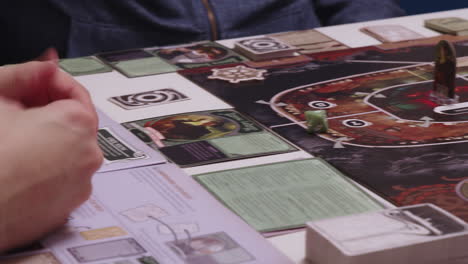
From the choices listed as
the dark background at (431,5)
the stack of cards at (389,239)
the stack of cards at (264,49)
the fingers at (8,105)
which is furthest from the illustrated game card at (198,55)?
the dark background at (431,5)

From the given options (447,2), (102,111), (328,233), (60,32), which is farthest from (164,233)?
(447,2)

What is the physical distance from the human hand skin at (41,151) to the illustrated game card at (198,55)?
2.00ft

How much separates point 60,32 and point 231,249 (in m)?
1.42

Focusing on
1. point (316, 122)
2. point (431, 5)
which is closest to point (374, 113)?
point (316, 122)

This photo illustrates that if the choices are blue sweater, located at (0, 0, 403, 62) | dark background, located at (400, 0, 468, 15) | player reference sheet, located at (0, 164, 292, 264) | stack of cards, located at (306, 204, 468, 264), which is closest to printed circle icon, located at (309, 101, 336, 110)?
player reference sheet, located at (0, 164, 292, 264)

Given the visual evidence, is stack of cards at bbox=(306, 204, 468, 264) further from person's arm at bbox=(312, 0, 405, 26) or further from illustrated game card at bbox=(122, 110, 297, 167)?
person's arm at bbox=(312, 0, 405, 26)

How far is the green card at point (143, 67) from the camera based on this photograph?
4.80 ft

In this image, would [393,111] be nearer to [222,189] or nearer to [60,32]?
[222,189]

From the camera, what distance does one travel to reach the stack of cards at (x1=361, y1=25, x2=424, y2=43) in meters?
1.65

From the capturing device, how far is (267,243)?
84 centimetres

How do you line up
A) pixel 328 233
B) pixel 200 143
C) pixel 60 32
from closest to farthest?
pixel 328 233
pixel 200 143
pixel 60 32

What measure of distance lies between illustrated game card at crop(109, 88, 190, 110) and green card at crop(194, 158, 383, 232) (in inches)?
12.4

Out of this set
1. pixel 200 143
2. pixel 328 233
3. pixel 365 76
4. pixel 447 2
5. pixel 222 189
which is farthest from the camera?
pixel 447 2

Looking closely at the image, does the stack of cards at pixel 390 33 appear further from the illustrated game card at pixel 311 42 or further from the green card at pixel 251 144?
the green card at pixel 251 144
